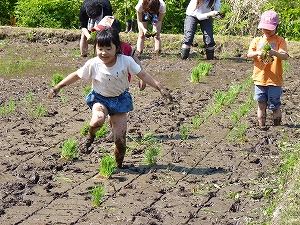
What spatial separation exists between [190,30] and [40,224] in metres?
8.22

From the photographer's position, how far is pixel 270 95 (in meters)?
8.50

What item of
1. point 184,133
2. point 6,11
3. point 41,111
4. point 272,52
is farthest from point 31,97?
point 6,11

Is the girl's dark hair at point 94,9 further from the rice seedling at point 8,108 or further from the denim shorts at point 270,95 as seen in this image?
the denim shorts at point 270,95

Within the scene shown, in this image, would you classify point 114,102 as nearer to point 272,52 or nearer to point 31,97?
point 272,52

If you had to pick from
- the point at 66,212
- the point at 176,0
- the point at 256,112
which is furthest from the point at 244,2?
the point at 66,212

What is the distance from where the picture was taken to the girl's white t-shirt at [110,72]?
6785mm

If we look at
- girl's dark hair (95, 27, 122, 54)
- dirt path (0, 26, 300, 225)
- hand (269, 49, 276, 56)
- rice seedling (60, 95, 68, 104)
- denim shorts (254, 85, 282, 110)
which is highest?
girl's dark hair (95, 27, 122, 54)

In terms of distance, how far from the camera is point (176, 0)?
16281mm

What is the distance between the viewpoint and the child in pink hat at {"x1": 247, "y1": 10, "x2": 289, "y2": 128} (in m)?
8.23

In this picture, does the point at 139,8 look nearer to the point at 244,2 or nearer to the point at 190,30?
the point at 190,30

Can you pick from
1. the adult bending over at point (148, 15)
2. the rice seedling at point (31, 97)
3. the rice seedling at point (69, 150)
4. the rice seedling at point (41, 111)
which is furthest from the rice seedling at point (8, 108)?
the adult bending over at point (148, 15)

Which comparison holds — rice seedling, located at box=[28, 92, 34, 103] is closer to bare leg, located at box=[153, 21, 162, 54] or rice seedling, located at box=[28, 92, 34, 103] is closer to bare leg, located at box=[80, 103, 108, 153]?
bare leg, located at box=[80, 103, 108, 153]

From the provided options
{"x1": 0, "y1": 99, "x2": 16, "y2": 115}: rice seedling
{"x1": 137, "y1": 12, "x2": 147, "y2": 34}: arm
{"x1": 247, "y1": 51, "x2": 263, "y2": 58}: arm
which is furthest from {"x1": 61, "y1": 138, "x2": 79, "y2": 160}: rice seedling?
{"x1": 137, "y1": 12, "x2": 147, "y2": 34}: arm

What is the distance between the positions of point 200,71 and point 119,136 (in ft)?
15.9
